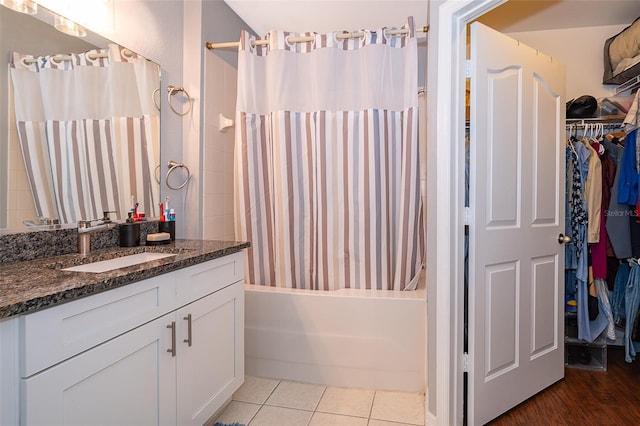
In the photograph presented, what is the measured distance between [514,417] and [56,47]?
2.74 meters

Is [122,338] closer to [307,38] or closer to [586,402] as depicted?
[307,38]

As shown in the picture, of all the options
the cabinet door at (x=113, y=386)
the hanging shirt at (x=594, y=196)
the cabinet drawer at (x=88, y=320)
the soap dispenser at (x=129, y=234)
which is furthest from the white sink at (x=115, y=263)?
Result: the hanging shirt at (x=594, y=196)

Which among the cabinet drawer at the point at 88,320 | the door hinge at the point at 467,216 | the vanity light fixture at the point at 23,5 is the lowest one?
the cabinet drawer at the point at 88,320

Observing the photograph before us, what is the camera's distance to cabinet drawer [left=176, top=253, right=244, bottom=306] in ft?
4.53

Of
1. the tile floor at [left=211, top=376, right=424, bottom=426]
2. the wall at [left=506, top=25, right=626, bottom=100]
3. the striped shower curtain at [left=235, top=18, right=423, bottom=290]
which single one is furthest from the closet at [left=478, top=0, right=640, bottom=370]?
the tile floor at [left=211, top=376, right=424, bottom=426]

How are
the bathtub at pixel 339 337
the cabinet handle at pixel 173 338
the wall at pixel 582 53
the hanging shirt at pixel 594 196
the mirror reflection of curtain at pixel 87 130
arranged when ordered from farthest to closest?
the wall at pixel 582 53, the hanging shirt at pixel 594 196, the bathtub at pixel 339 337, the mirror reflection of curtain at pixel 87 130, the cabinet handle at pixel 173 338

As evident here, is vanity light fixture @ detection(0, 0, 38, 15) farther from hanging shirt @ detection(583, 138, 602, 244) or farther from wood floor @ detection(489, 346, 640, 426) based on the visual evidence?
hanging shirt @ detection(583, 138, 602, 244)

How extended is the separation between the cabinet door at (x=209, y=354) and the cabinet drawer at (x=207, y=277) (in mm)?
32

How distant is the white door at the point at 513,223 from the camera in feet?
5.51

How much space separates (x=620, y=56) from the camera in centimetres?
241

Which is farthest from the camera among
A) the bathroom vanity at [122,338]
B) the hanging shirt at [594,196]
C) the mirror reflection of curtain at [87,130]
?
the hanging shirt at [594,196]

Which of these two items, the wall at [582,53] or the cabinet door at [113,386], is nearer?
the cabinet door at [113,386]

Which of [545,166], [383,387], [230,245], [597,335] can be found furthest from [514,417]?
[230,245]

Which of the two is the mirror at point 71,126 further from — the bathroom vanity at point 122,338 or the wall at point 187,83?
the bathroom vanity at point 122,338
